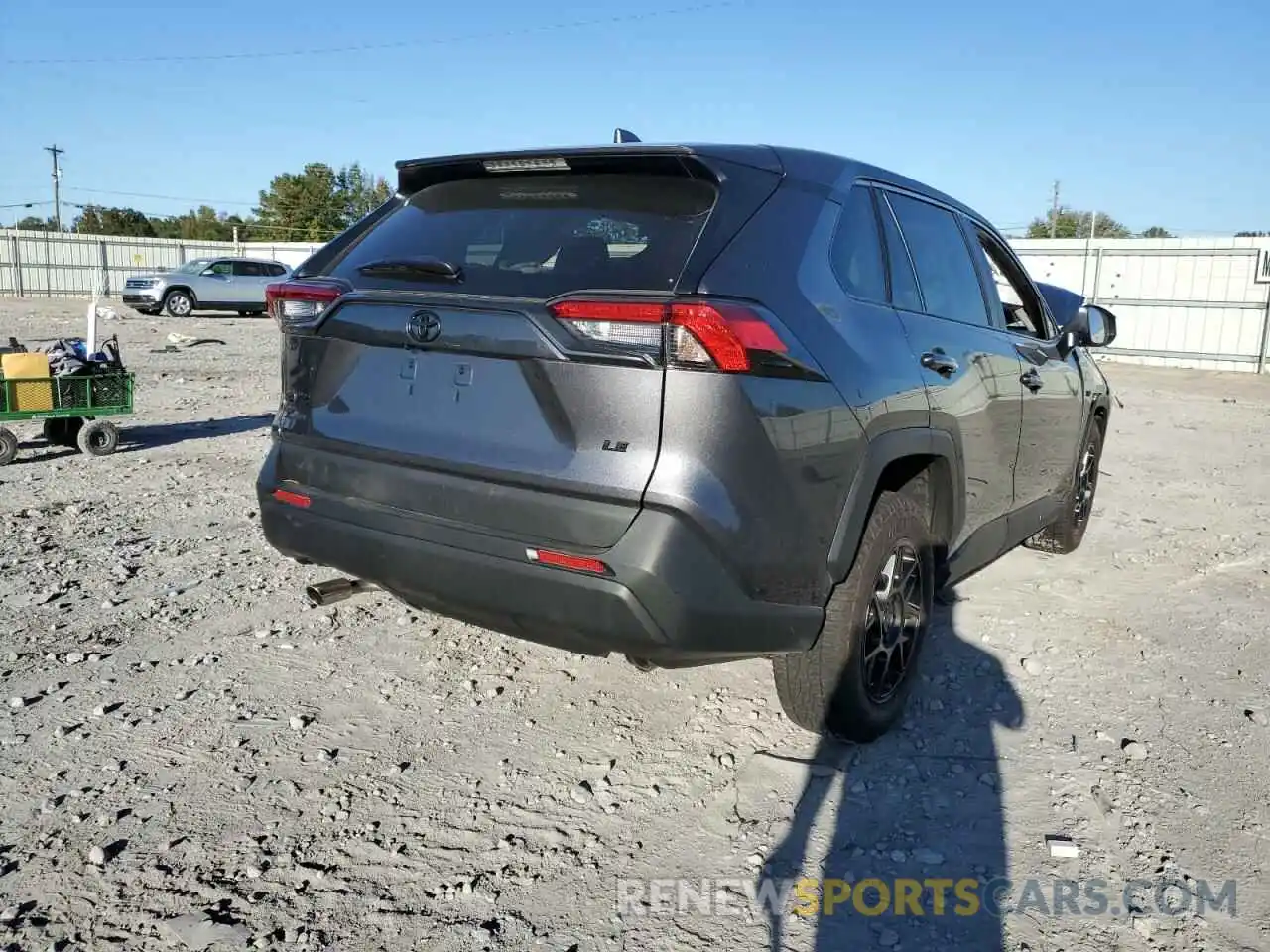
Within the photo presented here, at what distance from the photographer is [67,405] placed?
7.44 m

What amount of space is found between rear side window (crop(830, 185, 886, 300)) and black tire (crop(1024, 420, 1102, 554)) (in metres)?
2.78

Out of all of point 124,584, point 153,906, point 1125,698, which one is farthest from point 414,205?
point 1125,698

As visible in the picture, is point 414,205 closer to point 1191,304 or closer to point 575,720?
point 575,720

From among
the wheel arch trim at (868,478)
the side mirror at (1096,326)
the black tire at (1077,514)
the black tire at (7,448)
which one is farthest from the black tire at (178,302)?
the wheel arch trim at (868,478)

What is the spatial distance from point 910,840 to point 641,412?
4.72 ft

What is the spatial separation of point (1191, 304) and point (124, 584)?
21158 millimetres

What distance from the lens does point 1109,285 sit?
2142 cm

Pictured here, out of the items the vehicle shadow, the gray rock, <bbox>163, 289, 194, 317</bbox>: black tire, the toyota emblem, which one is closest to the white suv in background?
<bbox>163, 289, 194, 317</bbox>: black tire

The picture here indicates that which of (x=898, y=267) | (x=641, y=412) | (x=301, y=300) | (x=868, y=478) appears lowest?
(x=868, y=478)

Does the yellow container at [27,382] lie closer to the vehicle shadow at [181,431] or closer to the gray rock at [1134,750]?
the vehicle shadow at [181,431]

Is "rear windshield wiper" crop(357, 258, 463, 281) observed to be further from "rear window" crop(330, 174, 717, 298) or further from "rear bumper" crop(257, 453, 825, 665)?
"rear bumper" crop(257, 453, 825, 665)

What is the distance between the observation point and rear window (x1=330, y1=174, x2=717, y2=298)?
2.60 metres

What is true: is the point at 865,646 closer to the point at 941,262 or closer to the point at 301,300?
the point at 941,262

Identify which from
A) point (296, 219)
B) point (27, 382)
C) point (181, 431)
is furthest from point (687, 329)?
point (296, 219)
